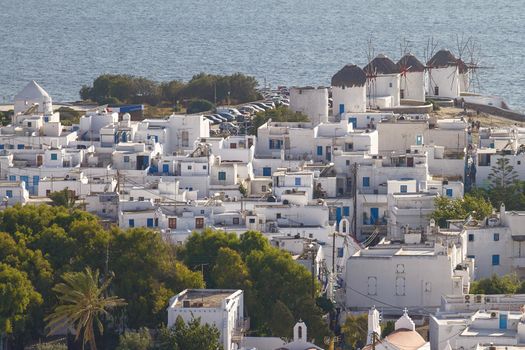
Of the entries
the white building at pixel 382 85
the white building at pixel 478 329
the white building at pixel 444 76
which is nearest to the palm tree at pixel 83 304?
the white building at pixel 478 329

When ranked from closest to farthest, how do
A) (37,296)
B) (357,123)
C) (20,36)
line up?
1. (37,296)
2. (357,123)
3. (20,36)

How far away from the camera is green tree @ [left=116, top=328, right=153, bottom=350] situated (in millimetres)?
45031

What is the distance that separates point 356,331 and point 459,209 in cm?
939

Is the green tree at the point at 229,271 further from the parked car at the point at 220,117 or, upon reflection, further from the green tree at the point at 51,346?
the parked car at the point at 220,117

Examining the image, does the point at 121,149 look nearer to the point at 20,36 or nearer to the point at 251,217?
the point at 251,217

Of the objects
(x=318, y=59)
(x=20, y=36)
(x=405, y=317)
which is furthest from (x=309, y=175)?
(x=20, y=36)

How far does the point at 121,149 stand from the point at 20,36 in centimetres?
7142

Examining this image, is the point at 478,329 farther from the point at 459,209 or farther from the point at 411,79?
the point at 411,79

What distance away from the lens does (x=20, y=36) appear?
13338cm

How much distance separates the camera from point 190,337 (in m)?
44.7

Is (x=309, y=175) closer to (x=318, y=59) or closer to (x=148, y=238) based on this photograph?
(x=148, y=238)

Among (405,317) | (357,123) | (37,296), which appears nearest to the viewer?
(405,317)

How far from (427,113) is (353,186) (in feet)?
43.4

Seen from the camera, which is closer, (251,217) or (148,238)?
(148,238)
